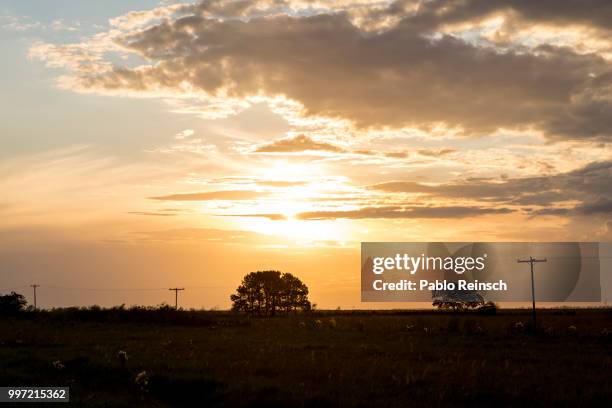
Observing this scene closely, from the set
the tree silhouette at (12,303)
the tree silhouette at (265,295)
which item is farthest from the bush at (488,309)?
the tree silhouette at (12,303)

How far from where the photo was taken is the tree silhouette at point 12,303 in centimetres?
8000

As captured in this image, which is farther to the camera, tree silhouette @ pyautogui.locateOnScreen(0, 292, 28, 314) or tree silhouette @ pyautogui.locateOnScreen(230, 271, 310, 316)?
tree silhouette @ pyautogui.locateOnScreen(230, 271, 310, 316)

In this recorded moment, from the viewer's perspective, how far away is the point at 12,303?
8188 centimetres

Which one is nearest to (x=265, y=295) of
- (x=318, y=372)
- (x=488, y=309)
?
(x=488, y=309)

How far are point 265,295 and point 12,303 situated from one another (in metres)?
67.3

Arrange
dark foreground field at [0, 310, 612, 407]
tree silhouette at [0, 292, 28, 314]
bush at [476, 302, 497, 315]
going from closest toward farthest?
dark foreground field at [0, 310, 612, 407], tree silhouette at [0, 292, 28, 314], bush at [476, 302, 497, 315]

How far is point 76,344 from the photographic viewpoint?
39.0 meters

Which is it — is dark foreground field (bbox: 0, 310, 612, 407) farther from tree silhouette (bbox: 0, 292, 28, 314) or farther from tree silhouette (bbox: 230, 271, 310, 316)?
tree silhouette (bbox: 230, 271, 310, 316)

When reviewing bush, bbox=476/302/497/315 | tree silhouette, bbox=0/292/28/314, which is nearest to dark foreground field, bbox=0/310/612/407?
tree silhouette, bbox=0/292/28/314

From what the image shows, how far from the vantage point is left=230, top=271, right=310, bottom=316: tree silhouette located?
142 m

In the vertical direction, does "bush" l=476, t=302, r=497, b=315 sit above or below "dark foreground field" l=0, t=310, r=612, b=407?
below

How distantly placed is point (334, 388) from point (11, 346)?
26083 millimetres

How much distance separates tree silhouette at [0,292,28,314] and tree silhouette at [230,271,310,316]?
206ft

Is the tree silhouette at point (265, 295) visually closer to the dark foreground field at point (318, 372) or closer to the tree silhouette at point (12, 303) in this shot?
the tree silhouette at point (12, 303)
